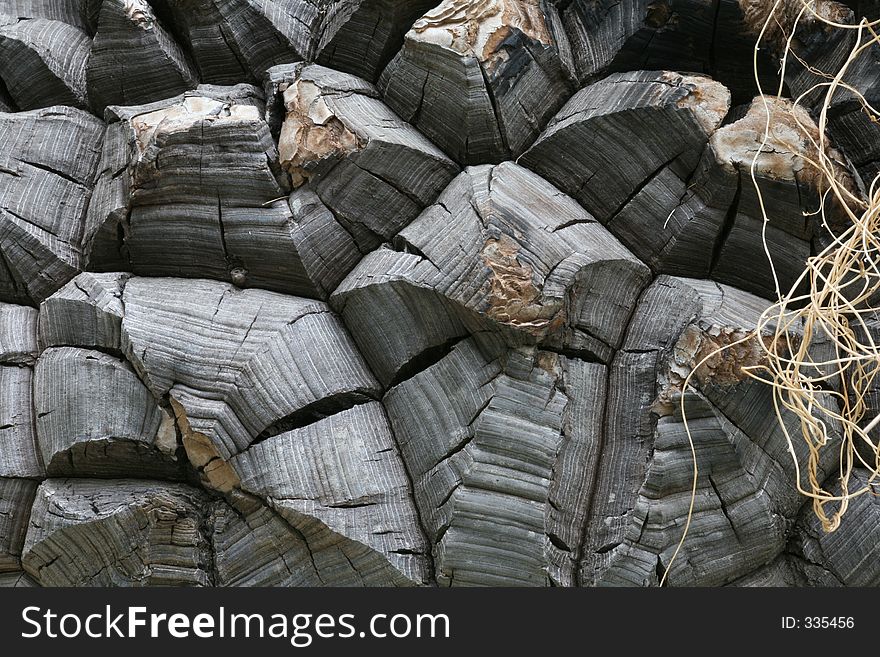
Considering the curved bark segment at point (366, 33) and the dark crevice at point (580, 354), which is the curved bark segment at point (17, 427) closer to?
the curved bark segment at point (366, 33)

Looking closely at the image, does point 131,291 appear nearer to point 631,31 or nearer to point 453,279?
point 453,279

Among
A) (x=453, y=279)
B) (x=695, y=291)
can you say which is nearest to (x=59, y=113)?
(x=453, y=279)

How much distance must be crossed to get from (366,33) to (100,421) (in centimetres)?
130

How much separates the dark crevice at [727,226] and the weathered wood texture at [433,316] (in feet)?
0.04

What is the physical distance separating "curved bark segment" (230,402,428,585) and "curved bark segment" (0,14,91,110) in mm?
1272

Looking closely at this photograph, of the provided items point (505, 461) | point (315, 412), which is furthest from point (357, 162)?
point (505, 461)

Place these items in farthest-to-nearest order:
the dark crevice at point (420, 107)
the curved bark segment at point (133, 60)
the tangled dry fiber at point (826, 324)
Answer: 1. the curved bark segment at point (133, 60)
2. the dark crevice at point (420, 107)
3. the tangled dry fiber at point (826, 324)

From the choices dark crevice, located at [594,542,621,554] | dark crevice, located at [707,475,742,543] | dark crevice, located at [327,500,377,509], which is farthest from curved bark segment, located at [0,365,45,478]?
dark crevice, located at [707,475,742,543]

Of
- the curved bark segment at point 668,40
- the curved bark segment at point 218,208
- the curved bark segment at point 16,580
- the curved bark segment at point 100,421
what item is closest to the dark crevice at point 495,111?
the curved bark segment at point 668,40

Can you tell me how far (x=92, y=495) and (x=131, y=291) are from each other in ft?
1.79

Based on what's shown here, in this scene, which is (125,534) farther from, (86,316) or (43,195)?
(43,195)

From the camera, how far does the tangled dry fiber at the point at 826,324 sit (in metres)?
2.13

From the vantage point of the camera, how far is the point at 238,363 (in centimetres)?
229
